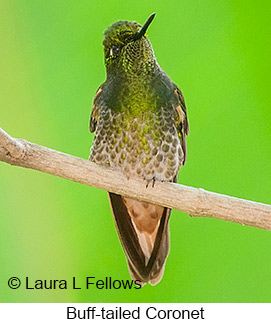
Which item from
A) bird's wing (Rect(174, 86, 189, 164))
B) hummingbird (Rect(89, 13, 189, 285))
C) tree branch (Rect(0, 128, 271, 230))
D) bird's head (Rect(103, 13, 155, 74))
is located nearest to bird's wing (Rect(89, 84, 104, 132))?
hummingbird (Rect(89, 13, 189, 285))

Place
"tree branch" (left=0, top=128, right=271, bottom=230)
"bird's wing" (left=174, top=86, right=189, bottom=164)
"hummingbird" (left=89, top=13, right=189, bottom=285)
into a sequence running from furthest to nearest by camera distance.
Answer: "bird's wing" (left=174, top=86, right=189, bottom=164) → "hummingbird" (left=89, top=13, right=189, bottom=285) → "tree branch" (left=0, top=128, right=271, bottom=230)

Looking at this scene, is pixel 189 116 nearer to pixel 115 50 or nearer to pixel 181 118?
pixel 181 118

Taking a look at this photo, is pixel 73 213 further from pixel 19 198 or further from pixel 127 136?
pixel 127 136

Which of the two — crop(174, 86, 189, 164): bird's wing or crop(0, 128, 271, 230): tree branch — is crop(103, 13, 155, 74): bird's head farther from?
crop(0, 128, 271, 230): tree branch

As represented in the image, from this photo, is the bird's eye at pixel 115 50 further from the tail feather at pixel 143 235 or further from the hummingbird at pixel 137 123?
the tail feather at pixel 143 235

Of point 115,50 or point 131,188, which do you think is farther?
point 115,50

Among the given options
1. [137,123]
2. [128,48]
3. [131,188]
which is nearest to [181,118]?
[137,123]
